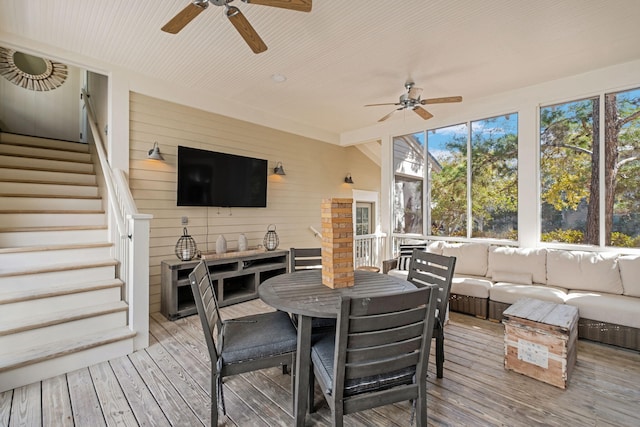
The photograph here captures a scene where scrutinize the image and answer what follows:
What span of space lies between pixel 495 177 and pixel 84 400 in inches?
210

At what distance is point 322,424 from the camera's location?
1.88 metres

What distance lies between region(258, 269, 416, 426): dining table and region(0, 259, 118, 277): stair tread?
2.04 meters

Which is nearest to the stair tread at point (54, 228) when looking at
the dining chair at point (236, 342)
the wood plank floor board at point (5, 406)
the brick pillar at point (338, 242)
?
the wood plank floor board at point (5, 406)

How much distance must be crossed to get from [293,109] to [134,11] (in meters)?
2.69

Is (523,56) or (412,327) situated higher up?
(523,56)

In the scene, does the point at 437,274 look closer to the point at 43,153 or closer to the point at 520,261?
the point at 520,261

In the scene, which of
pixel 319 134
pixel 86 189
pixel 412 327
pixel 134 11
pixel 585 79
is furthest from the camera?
pixel 319 134

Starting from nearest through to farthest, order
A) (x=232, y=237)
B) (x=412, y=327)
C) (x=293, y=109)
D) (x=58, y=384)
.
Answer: (x=412, y=327), (x=58, y=384), (x=232, y=237), (x=293, y=109)

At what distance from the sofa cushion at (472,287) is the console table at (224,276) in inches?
100

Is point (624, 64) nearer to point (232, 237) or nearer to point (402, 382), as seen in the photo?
point (402, 382)

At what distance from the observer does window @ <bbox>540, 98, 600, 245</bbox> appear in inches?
148

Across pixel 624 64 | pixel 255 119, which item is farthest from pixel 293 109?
pixel 624 64

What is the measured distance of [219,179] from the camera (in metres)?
4.37

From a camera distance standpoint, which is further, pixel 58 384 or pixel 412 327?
pixel 58 384
